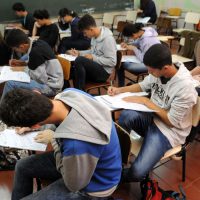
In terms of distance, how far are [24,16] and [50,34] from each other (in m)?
1.50

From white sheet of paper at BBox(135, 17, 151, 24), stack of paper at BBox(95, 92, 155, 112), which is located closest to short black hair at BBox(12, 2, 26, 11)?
white sheet of paper at BBox(135, 17, 151, 24)

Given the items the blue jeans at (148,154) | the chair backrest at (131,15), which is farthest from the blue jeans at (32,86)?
the chair backrest at (131,15)

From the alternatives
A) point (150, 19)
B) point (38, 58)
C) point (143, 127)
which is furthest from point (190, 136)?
point (150, 19)

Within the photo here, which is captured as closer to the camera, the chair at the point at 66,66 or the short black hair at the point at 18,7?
the chair at the point at 66,66

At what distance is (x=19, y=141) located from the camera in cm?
148

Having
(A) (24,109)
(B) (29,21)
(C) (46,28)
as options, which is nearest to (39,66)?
(A) (24,109)

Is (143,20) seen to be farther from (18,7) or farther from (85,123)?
(85,123)

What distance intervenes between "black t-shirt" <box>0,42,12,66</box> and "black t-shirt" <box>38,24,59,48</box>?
0.84 m

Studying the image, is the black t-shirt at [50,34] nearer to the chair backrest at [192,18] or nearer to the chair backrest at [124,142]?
the chair backrest at [124,142]

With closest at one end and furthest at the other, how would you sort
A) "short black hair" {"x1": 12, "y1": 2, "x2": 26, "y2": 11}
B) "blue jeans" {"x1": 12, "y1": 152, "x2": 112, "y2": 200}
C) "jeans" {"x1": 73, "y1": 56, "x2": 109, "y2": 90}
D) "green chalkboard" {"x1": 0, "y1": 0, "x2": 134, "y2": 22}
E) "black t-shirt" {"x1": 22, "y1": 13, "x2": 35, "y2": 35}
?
1. "blue jeans" {"x1": 12, "y1": 152, "x2": 112, "y2": 200}
2. "jeans" {"x1": 73, "y1": 56, "x2": 109, "y2": 90}
3. "black t-shirt" {"x1": 22, "y1": 13, "x2": 35, "y2": 35}
4. "short black hair" {"x1": 12, "y1": 2, "x2": 26, "y2": 11}
5. "green chalkboard" {"x1": 0, "y1": 0, "x2": 134, "y2": 22}

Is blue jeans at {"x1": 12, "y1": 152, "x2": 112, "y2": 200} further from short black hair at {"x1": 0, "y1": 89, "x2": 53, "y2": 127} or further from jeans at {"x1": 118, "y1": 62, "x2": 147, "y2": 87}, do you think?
jeans at {"x1": 118, "y1": 62, "x2": 147, "y2": 87}

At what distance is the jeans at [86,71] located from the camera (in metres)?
2.85

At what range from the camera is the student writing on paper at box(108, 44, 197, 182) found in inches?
62.6

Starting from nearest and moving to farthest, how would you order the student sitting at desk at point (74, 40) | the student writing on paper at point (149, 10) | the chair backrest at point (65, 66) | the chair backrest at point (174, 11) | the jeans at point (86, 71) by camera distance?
the chair backrest at point (65, 66) < the jeans at point (86, 71) < the student sitting at desk at point (74, 40) < the student writing on paper at point (149, 10) < the chair backrest at point (174, 11)
